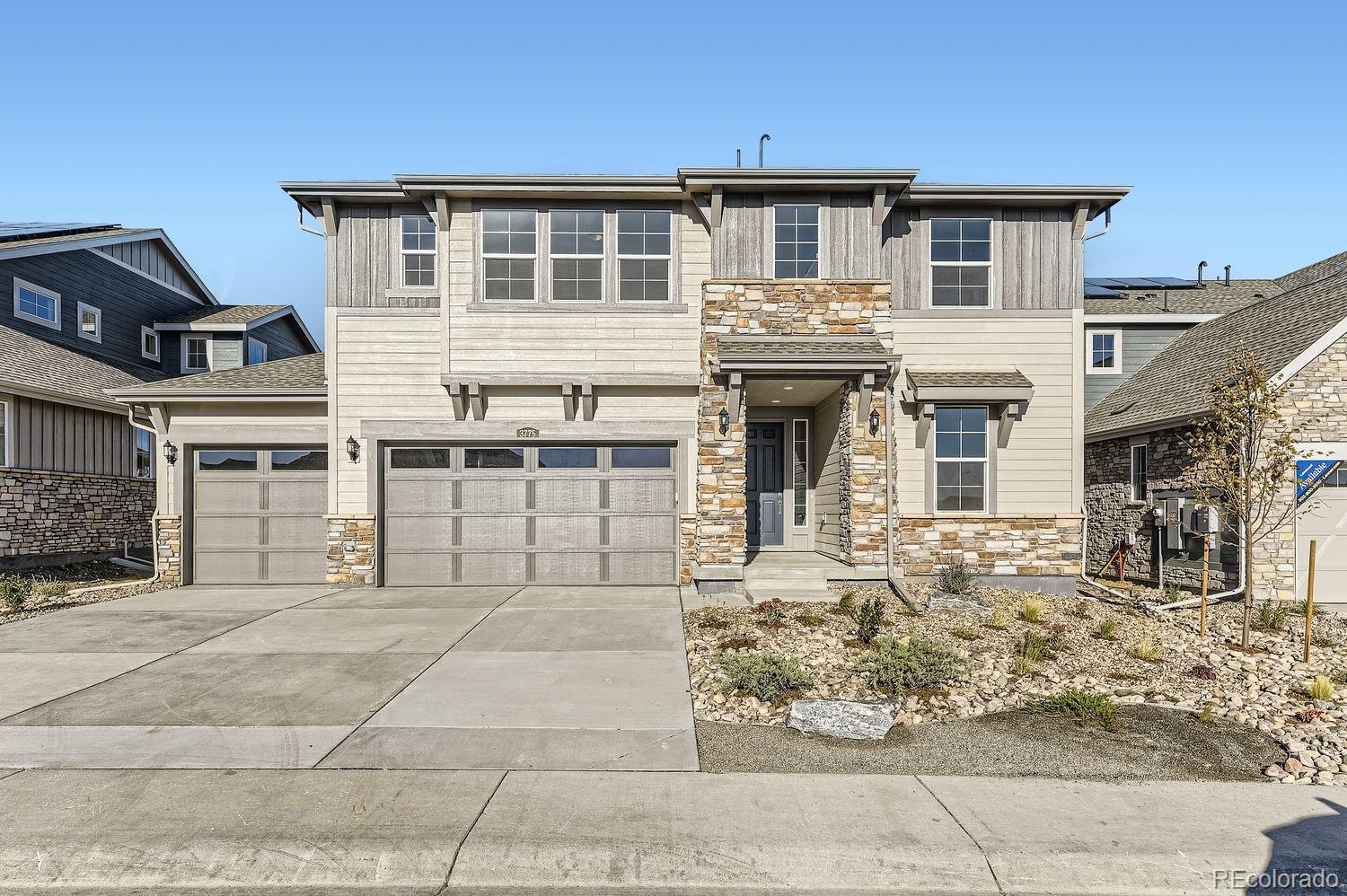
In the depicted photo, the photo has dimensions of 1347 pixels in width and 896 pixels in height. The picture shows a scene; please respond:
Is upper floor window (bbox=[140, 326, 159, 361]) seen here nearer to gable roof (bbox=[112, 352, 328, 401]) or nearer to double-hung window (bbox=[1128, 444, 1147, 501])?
gable roof (bbox=[112, 352, 328, 401])

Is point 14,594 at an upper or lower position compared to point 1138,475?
lower

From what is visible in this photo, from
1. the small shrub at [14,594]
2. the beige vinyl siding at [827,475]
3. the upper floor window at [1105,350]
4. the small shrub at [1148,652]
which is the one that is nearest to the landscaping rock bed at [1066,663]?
the small shrub at [1148,652]

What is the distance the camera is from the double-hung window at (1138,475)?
13.8 metres

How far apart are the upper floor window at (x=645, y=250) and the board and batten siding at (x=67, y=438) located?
39.4ft

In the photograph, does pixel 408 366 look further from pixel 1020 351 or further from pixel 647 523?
pixel 1020 351

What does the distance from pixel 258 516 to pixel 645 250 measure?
8008 millimetres

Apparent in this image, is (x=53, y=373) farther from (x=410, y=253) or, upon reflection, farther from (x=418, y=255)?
(x=418, y=255)

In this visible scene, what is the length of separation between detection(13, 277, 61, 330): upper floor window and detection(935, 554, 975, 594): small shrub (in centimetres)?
2047

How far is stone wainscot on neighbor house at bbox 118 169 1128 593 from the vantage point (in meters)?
11.5

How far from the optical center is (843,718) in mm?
5699

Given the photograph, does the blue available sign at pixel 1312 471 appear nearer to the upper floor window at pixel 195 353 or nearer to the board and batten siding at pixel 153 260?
the upper floor window at pixel 195 353

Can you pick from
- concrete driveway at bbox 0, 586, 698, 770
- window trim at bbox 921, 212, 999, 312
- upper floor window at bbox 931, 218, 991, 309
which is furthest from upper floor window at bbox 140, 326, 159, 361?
upper floor window at bbox 931, 218, 991, 309

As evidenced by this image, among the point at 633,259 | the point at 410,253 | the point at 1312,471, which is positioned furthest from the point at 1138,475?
the point at 410,253

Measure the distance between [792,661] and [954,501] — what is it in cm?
641
